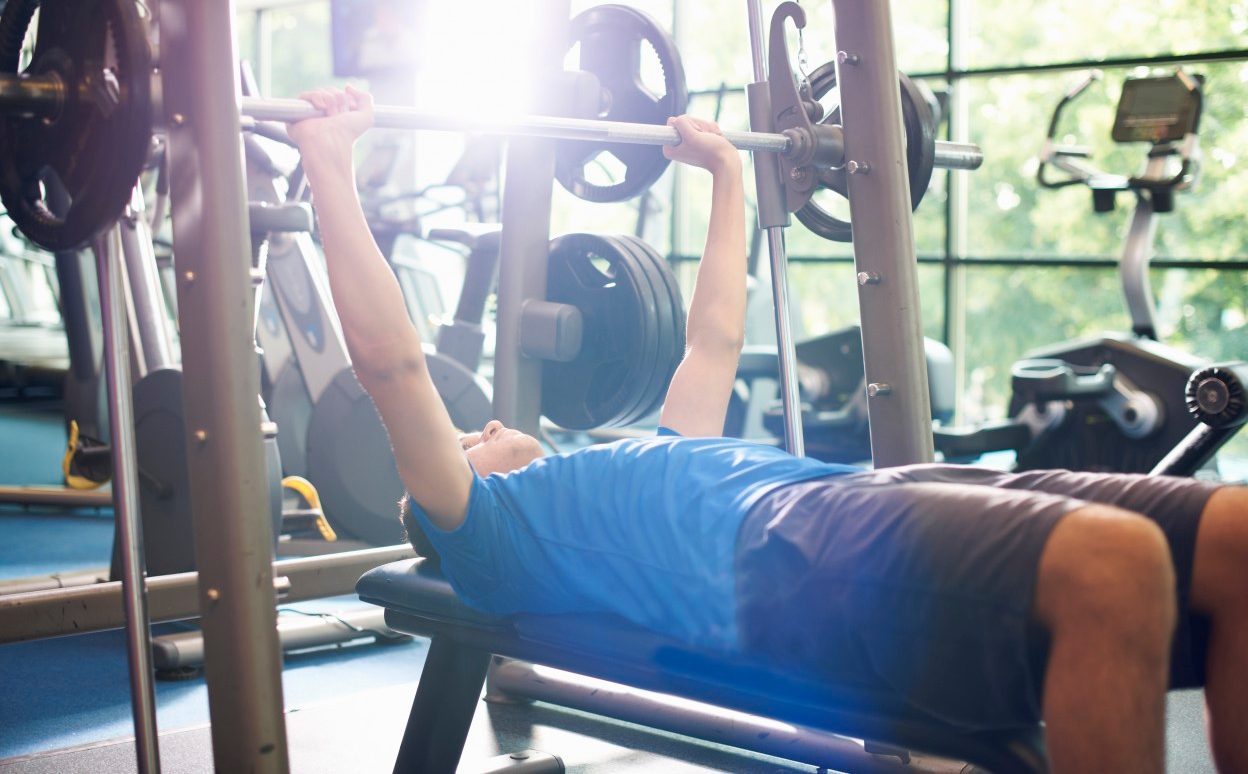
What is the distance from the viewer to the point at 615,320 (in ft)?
8.25

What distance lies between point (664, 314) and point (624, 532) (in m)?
0.99

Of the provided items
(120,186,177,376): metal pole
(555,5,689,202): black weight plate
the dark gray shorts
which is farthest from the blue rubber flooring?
the dark gray shorts

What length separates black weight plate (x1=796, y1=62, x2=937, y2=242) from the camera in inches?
87.4

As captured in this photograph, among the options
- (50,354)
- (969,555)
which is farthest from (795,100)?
(50,354)

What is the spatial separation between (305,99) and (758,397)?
A: 4353 mm

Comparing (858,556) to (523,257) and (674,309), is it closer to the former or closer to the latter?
(674,309)

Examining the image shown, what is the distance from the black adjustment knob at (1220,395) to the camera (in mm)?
3318

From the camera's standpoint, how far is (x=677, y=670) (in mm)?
1450

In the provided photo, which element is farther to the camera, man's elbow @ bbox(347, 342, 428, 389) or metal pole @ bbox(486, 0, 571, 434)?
metal pole @ bbox(486, 0, 571, 434)

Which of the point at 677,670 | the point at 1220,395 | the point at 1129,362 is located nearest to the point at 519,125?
the point at 677,670

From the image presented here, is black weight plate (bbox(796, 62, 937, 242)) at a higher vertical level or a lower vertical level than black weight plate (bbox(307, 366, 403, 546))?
higher

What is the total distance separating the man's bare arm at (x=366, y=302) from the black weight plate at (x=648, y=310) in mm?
937

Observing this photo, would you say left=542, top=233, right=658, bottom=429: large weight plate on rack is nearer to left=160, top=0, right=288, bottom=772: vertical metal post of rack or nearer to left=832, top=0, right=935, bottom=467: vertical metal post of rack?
left=832, top=0, right=935, bottom=467: vertical metal post of rack

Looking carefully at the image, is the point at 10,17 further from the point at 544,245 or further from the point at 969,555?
the point at 969,555
